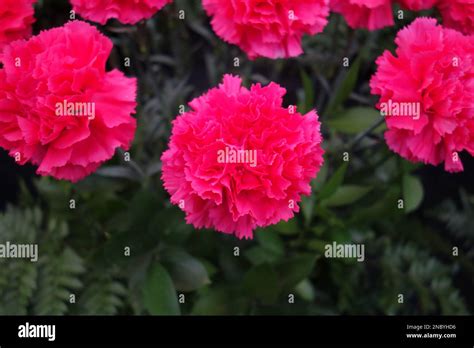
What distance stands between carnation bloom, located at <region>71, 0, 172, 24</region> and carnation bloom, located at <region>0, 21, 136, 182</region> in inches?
2.0

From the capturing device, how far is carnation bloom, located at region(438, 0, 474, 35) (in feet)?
2.39

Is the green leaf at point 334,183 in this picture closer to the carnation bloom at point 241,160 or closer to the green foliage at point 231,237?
the green foliage at point 231,237

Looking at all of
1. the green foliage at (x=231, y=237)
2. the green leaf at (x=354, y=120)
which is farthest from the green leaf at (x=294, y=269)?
the green leaf at (x=354, y=120)

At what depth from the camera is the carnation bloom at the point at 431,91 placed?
0.64 metres

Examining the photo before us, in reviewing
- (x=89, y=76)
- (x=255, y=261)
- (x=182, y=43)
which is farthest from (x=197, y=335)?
(x=182, y=43)

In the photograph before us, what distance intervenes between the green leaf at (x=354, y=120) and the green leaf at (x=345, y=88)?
0.06 ft

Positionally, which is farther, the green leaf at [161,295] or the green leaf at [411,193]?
the green leaf at [411,193]

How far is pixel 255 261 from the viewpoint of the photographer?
0.95 meters

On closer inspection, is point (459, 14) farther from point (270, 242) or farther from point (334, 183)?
point (270, 242)

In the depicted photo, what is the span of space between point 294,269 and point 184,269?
172mm
